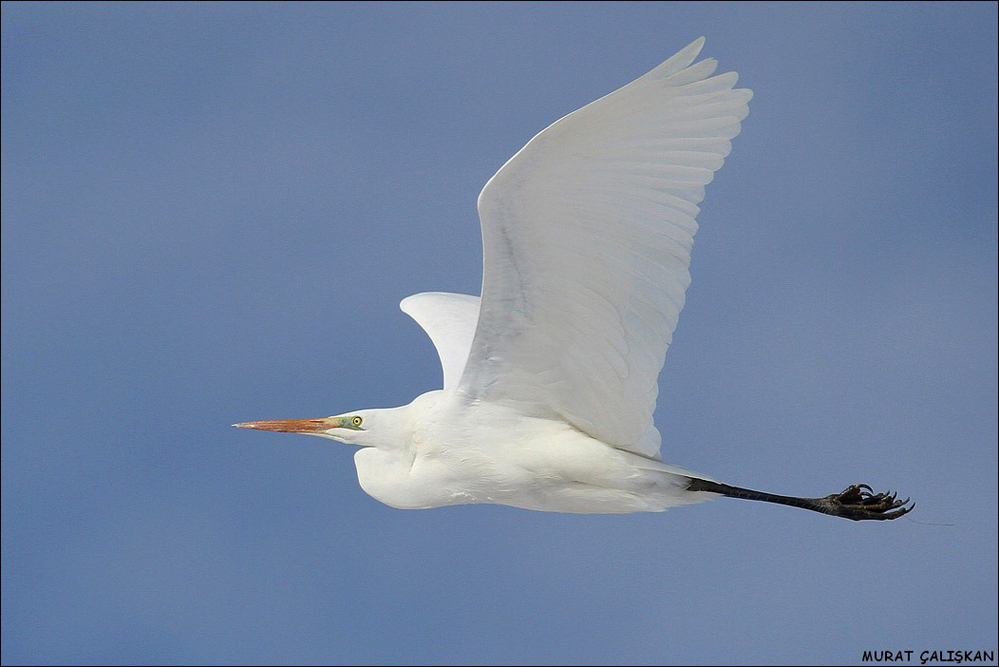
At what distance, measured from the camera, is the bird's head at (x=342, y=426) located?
8070 millimetres

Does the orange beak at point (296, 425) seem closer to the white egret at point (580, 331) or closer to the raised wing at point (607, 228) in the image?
the white egret at point (580, 331)

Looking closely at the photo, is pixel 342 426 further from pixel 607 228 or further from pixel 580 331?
pixel 607 228

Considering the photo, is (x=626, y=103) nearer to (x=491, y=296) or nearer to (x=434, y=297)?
(x=491, y=296)

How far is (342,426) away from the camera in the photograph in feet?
27.1

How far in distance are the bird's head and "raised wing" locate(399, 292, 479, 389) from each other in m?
0.70

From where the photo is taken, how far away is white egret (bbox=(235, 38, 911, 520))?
6.42 meters

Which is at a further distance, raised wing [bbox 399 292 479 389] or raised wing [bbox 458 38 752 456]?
raised wing [bbox 399 292 479 389]

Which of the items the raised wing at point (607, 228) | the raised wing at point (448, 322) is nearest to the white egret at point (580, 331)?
the raised wing at point (607, 228)

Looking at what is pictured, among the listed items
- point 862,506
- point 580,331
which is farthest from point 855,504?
point 580,331

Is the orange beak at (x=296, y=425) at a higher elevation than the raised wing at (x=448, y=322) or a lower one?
lower

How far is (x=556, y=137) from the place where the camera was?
638cm

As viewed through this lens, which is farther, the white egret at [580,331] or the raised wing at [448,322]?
the raised wing at [448,322]

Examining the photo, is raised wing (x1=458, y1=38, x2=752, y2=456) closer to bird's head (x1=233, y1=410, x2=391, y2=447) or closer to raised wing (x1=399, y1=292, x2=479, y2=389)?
bird's head (x1=233, y1=410, x2=391, y2=447)

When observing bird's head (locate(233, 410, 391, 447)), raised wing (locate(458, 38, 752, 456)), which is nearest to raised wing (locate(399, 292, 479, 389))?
bird's head (locate(233, 410, 391, 447))
